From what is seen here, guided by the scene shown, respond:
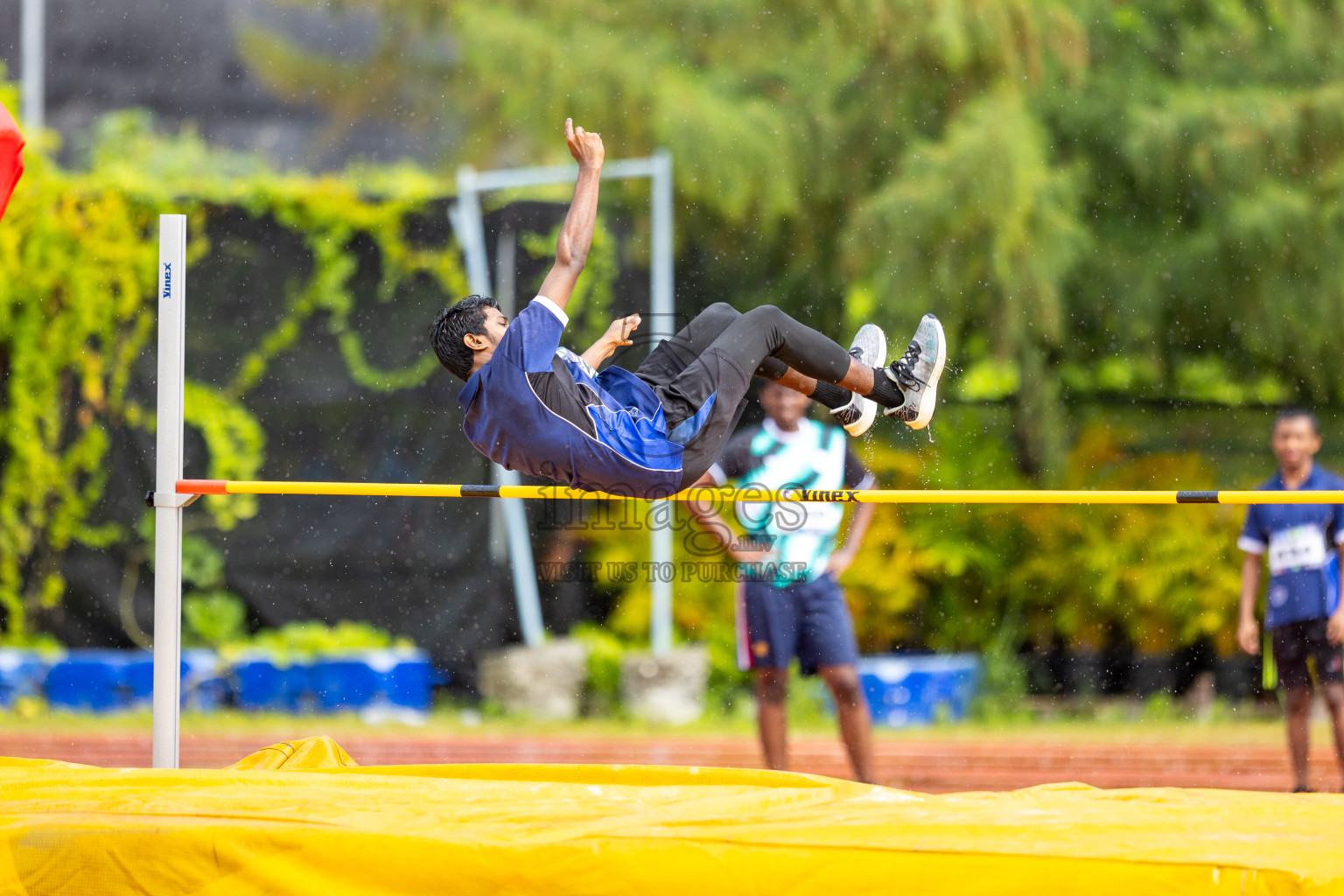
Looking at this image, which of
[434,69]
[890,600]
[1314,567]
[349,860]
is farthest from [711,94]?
[349,860]

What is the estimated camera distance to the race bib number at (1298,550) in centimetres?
481

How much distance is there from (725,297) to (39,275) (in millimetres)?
3743

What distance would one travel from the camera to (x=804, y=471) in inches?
181

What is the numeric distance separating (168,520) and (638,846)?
6.04 feet

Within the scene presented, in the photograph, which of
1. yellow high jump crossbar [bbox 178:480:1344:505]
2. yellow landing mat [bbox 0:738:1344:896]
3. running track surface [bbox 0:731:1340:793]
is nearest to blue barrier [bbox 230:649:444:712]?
running track surface [bbox 0:731:1340:793]

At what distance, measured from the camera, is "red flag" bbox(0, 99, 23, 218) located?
327 centimetres

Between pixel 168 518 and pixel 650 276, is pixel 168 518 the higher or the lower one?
the lower one

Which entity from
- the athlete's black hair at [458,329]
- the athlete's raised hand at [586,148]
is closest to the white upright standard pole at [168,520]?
the athlete's black hair at [458,329]

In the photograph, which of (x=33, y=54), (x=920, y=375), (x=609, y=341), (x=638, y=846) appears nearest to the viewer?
(x=638, y=846)

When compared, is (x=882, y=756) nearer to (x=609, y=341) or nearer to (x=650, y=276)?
(x=650, y=276)

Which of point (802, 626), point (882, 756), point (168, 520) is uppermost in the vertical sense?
point (168, 520)

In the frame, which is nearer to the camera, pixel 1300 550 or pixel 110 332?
pixel 1300 550

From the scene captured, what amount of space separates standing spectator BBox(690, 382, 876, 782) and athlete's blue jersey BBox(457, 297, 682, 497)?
1.01 m

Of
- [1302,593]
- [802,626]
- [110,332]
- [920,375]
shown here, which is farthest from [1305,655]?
[110,332]
